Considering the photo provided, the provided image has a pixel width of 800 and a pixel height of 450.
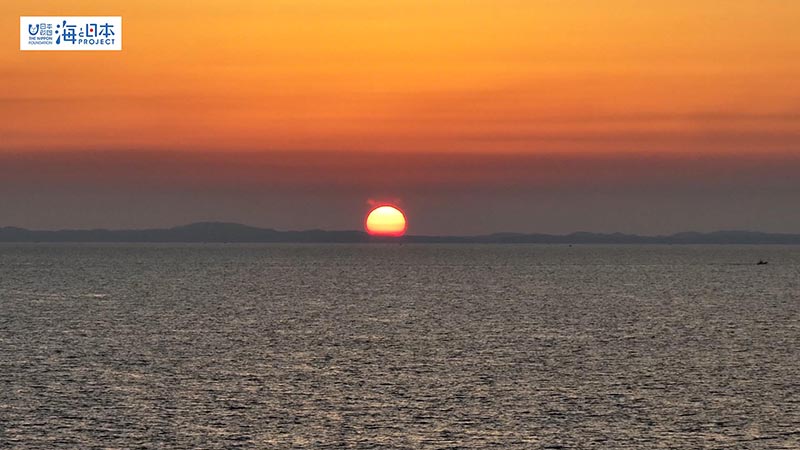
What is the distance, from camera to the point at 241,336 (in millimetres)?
81438

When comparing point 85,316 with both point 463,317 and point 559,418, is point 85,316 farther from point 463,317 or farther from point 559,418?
point 559,418

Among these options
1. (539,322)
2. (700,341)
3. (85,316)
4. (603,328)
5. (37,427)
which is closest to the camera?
(37,427)

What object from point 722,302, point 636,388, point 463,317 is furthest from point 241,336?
point 722,302

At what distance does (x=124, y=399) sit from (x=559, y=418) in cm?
1913

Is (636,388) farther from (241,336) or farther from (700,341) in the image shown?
(241,336)

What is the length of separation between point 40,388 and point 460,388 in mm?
20001

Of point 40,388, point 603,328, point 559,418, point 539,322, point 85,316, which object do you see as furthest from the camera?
point 85,316

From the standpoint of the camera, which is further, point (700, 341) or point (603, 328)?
point (603, 328)

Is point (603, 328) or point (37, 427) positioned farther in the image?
point (603, 328)

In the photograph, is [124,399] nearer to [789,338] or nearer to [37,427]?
[37,427]

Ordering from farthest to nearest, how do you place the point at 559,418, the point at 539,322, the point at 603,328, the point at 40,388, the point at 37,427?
the point at 539,322, the point at 603,328, the point at 40,388, the point at 559,418, the point at 37,427

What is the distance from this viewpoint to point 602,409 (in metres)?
44.9

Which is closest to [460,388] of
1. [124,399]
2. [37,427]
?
[124,399]

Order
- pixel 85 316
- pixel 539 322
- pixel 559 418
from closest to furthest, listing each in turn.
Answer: pixel 559 418
pixel 539 322
pixel 85 316
